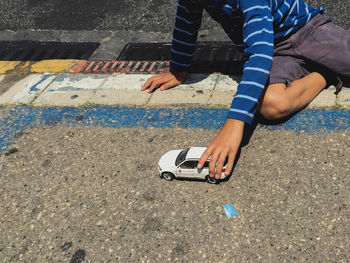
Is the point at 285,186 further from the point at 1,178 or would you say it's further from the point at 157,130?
the point at 1,178

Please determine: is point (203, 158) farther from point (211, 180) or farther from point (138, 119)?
point (138, 119)

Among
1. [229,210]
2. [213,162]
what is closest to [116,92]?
[213,162]

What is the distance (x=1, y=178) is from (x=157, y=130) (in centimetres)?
140

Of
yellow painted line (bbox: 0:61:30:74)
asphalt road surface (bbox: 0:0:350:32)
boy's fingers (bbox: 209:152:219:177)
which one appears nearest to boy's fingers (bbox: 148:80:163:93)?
boy's fingers (bbox: 209:152:219:177)

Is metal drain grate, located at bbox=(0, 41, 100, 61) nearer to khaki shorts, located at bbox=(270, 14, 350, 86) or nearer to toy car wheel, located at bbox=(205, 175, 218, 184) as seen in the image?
khaki shorts, located at bbox=(270, 14, 350, 86)

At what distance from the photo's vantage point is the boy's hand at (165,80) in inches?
154

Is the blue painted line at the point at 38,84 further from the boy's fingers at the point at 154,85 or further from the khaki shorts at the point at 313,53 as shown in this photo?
A: the khaki shorts at the point at 313,53

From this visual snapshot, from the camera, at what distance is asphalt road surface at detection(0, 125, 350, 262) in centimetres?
235

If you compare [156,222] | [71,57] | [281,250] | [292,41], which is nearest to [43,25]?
[71,57]

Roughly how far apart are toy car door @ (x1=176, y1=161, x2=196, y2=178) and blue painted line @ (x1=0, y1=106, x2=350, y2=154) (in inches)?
27.1

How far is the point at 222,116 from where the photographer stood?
135 inches

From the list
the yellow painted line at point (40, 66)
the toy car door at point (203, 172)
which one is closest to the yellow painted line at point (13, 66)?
the yellow painted line at point (40, 66)

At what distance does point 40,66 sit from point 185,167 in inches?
116

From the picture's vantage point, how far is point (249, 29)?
2.78m
